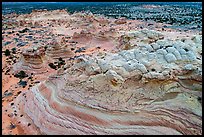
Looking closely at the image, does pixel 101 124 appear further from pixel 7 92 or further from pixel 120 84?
pixel 7 92

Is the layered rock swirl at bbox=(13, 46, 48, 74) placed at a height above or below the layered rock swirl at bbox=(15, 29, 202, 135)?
below

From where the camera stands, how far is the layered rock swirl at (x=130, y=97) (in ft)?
32.2

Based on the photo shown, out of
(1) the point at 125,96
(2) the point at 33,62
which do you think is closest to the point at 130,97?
(1) the point at 125,96

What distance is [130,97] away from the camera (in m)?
10.7

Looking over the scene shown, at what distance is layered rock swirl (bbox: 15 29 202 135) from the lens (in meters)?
9.83

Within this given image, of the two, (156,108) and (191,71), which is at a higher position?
(191,71)

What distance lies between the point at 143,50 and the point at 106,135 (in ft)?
15.0

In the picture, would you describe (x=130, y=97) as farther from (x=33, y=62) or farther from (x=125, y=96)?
(x=33, y=62)

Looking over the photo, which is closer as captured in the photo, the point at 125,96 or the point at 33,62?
the point at 125,96

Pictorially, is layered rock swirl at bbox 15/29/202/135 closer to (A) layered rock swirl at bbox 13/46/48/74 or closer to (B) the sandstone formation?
(B) the sandstone formation

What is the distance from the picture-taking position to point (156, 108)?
1008cm

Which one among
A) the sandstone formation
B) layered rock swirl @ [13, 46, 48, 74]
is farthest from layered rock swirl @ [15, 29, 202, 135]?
layered rock swirl @ [13, 46, 48, 74]

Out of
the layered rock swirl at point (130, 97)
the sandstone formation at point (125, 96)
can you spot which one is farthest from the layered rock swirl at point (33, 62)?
the layered rock swirl at point (130, 97)

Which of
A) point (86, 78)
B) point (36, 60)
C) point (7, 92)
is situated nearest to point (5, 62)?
point (36, 60)
